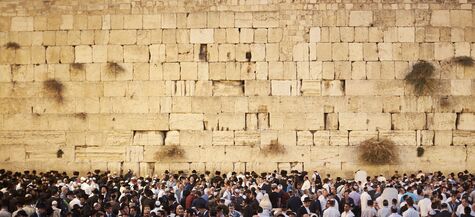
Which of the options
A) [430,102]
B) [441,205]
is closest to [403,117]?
[430,102]

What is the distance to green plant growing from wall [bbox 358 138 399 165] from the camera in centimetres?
2167

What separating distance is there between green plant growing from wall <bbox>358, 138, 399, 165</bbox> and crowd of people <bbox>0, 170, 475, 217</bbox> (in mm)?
1095

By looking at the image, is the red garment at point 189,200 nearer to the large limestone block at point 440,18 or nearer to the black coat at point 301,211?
the black coat at point 301,211

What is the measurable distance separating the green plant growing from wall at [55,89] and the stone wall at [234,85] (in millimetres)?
58

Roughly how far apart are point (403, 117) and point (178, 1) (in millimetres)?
6893

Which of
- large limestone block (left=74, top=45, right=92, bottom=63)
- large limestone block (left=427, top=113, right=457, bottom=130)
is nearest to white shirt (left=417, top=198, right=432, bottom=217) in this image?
large limestone block (left=427, top=113, right=457, bottom=130)

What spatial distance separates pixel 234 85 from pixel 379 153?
4.29 metres

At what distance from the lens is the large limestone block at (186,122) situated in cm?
2228

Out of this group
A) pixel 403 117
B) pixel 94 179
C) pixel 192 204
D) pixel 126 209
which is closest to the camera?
pixel 126 209

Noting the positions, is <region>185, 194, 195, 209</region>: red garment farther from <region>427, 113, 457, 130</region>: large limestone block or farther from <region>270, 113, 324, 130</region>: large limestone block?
<region>427, 113, 457, 130</region>: large limestone block

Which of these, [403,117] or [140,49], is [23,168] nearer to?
[140,49]

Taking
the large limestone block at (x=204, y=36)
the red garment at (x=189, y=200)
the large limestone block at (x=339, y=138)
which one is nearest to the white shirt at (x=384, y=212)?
the red garment at (x=189, y=200)

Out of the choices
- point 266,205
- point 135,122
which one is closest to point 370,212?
point 266,205

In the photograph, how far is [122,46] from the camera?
22594 mm
